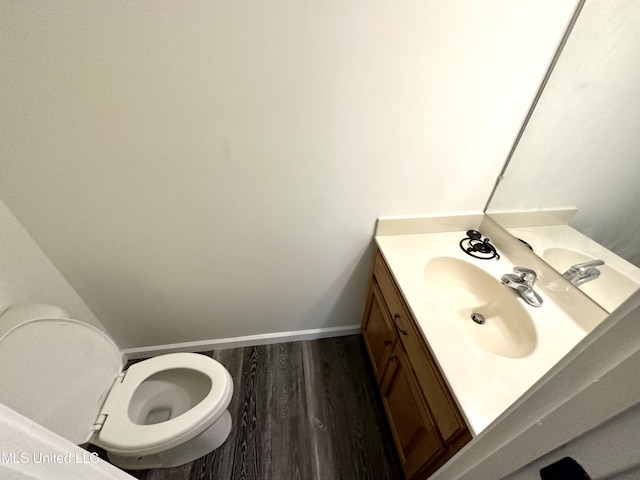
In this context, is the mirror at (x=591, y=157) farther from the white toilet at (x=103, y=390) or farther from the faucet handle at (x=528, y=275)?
the white toilet at (x=103, y=390)

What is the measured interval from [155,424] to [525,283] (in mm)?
→ 1421

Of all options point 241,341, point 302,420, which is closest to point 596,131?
point 302,420

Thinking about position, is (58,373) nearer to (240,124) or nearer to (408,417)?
(240,124)

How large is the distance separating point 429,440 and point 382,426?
1.71 ft

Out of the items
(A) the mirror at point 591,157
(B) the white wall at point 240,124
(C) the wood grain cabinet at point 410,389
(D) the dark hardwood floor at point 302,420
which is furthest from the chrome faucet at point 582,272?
(D) the dark hardwood floor at point 302,420

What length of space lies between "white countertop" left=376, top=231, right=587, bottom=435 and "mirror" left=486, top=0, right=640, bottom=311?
0.47 feet

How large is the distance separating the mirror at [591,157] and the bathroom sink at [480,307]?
0.66ft

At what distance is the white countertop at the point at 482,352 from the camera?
2.03 feet

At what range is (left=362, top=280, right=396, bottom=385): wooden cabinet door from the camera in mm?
1078

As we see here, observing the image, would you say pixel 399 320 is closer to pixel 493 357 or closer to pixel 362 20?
pixel 493 357

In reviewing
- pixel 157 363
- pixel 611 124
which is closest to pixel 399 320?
pixel 611 124

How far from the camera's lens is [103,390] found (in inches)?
36.3

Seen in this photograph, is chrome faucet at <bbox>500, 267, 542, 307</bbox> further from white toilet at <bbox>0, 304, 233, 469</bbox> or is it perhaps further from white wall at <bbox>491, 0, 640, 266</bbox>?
white toilet at <bbox>0, 304, 233, 469</bbox>

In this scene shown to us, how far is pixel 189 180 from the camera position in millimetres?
880
